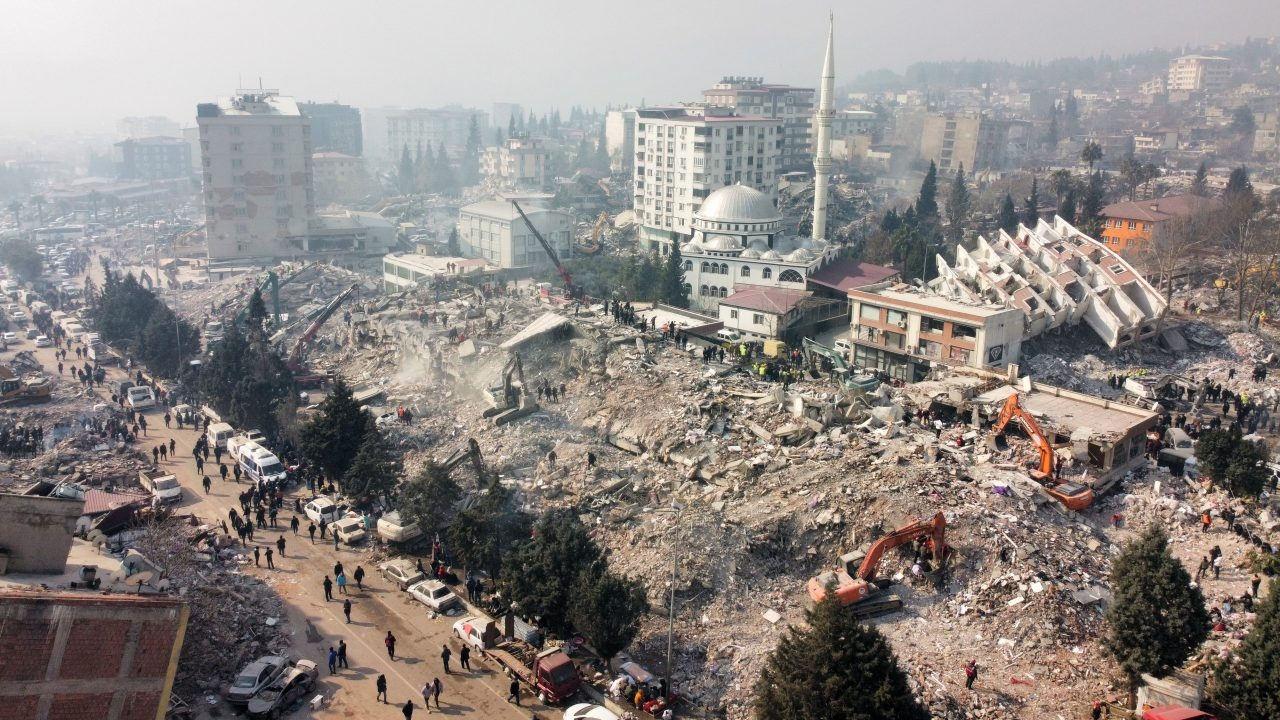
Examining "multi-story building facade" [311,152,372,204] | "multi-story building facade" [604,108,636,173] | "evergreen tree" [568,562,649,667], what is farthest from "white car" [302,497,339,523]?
"multi-story building facade" [604,108,636,173]

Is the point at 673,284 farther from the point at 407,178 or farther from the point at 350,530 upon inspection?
the point at 407,178

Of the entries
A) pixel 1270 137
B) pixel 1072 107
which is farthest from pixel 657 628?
pixel 1072 107

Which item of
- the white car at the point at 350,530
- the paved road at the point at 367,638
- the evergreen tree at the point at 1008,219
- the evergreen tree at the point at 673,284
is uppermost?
the evergreen tree at the point at 1008,219

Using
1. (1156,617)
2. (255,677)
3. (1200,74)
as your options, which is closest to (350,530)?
(255,677)

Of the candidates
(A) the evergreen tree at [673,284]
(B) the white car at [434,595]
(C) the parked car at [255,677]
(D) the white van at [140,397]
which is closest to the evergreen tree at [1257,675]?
(B) the white car at [434,595]

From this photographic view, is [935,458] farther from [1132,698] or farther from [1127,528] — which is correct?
[1132,698]

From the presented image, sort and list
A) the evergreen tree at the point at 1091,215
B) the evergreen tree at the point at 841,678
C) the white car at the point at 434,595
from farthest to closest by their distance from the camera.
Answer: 1. the evergreen tree at the point at 1091,215
2. the white car at the point at 434,595
3. the evergreen tree at the point at 841,678

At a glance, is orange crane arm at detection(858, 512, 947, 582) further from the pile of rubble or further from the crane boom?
the crane boom

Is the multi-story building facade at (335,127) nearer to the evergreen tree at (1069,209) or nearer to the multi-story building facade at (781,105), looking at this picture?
the multi-story building facade at (781,105)
